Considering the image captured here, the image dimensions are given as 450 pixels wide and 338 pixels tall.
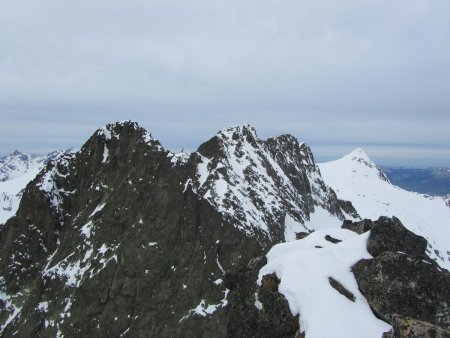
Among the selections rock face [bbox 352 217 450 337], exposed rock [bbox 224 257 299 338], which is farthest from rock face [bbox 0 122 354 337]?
rock face [bbox 352 217 450 337]

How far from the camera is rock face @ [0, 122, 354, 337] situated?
Answer: 62406mm

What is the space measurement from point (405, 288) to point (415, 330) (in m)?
5.13

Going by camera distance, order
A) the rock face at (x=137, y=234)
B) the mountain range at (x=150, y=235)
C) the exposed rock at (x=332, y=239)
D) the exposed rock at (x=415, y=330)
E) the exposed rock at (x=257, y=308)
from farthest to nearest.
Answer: the rock face at (x=137, y=234) < the mountain range at (x=150, y=235) < the exposed rock at (x=332, y=239) < the exposed rock at (x=257, y=308) < the exposed rock at (x=415, y=330)

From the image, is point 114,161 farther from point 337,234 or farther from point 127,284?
point 337,234

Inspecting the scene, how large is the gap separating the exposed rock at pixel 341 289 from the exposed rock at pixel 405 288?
2.37 ft

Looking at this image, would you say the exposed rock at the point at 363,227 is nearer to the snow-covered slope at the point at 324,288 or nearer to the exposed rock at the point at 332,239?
the exposed rock at the point at 332,239

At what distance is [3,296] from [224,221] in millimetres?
46699

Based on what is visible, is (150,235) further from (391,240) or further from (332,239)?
(391,240)

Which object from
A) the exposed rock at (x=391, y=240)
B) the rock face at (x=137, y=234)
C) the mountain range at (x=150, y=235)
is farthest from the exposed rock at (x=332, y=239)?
the rock face at (x=137, y=234)

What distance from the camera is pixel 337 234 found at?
2970cm

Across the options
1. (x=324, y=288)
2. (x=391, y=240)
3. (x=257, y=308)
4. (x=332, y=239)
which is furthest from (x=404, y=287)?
(x=332, y=239)

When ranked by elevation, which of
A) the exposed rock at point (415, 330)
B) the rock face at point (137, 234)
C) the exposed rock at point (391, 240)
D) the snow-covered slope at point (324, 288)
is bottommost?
the rock face at point (137, 234)

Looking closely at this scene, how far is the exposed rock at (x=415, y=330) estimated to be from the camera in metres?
15.7

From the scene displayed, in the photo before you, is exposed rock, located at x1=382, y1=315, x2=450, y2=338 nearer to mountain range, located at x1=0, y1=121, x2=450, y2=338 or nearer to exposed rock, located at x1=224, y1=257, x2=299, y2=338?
exposed rock, located at x1=224, y1=257, x2=299, y2=338
